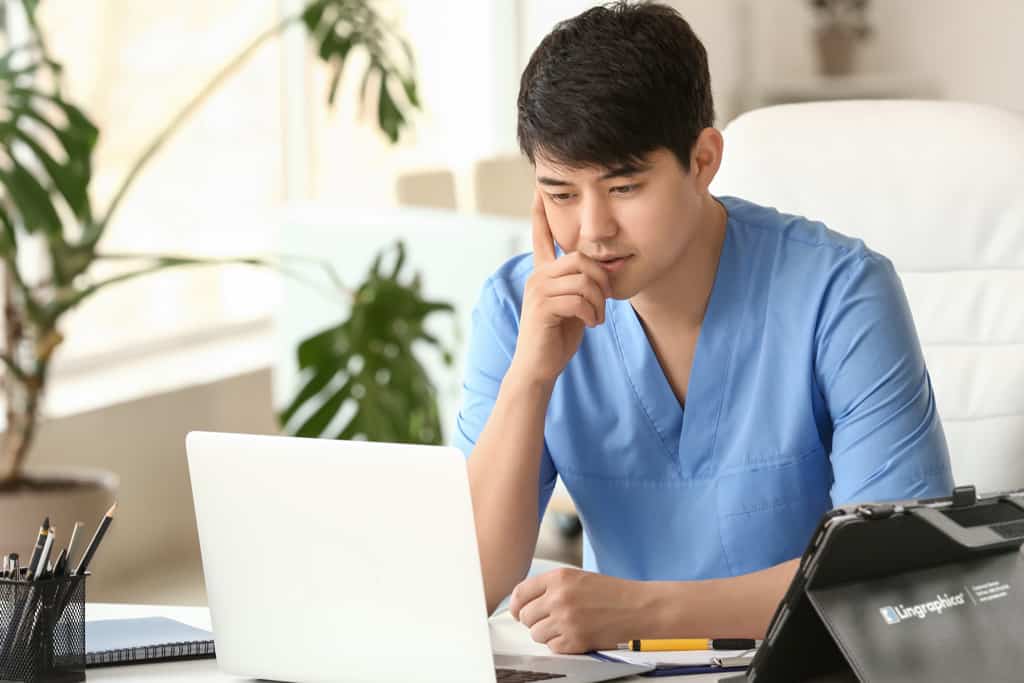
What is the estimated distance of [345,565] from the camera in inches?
38.9

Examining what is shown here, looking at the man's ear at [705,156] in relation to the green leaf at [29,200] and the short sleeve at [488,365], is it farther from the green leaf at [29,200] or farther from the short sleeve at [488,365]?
the green leaf at [29,200]

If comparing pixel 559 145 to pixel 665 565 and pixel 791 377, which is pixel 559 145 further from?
pixel 665 565

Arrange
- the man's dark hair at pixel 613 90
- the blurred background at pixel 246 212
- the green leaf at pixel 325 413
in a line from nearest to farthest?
the man's dark hair at pixel 613 90 → the green leaf at pixel 325 413 → the blurred background at pixel 246 212

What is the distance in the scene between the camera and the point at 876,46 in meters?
5.44

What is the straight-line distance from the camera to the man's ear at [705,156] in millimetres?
1307

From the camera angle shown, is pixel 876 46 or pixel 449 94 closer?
pixel 449 94

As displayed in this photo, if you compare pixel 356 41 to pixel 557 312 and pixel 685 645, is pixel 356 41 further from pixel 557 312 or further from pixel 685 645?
pixel 685 645

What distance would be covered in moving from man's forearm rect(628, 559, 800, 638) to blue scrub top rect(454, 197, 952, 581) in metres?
0.15

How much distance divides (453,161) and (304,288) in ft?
4.66

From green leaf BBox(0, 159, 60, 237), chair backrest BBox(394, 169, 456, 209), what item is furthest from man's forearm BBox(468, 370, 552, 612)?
chair backrest BBox(394, 169, 456, 209)

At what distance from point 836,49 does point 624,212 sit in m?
4.29

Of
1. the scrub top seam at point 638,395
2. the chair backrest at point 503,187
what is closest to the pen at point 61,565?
the scrub top seam at point 638,395

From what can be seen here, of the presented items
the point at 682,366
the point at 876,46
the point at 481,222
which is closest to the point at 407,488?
the point at 682,366

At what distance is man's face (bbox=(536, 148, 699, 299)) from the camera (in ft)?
4.05
